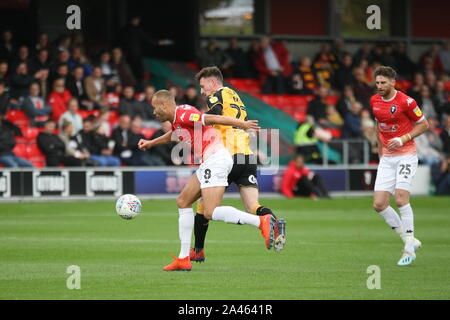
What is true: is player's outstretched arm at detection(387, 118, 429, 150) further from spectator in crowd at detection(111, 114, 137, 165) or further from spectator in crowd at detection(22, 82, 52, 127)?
spectator in crowd at detection(22, 82, 52, 127)

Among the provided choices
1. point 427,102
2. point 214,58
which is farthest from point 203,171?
point 427,102

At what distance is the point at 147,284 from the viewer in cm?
977

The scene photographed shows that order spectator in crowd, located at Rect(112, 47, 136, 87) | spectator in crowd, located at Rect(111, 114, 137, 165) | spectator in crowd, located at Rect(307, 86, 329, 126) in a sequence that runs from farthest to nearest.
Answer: spectator in crowd, located at Rect(307, 86, 329, 126), spectator in crowd, located at Rect(112, 47, 136, 87), spectator in crowd, located at Rect(111, 114, 137, 165)

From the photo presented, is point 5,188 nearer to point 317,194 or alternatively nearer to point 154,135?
point 154,135

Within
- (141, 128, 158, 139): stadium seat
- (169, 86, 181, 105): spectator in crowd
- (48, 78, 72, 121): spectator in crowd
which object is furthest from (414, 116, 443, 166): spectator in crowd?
(48, 78, 72, 121): spectator in crowd

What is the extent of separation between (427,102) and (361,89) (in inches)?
78.2

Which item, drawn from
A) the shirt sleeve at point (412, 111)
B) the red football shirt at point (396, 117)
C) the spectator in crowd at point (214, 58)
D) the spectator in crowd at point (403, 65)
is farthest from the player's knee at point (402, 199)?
the spectator in crowd at point (403, 65)

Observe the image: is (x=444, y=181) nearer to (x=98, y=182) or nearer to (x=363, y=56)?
(x=363, y=56)

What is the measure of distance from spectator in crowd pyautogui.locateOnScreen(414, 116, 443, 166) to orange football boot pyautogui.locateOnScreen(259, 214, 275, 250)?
15100 mm

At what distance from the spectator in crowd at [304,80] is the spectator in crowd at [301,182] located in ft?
18.5

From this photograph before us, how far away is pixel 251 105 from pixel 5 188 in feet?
29.3

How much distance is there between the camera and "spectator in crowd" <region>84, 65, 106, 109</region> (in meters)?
24.1

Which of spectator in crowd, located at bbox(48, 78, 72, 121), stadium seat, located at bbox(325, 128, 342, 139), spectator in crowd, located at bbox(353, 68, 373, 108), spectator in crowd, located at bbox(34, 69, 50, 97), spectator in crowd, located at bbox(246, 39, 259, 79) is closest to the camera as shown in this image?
spectator in crowd, located at bbox(48, 78, 72, 121)

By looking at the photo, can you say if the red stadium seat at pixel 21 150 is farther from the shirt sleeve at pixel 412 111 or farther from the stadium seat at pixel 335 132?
the shirt sleeve at pixel 412 111
